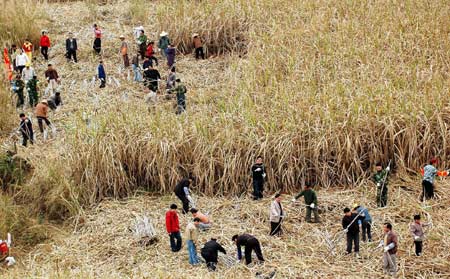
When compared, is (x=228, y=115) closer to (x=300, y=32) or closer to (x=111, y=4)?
(x=300, y=32)

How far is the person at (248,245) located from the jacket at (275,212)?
80cm

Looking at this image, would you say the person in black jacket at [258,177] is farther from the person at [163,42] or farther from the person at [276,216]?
the person at [163,42]

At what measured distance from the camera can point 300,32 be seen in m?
18.6

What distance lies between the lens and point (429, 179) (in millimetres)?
12039

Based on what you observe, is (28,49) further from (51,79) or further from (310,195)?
(310,195)

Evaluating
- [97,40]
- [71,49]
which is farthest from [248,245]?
[97,40]

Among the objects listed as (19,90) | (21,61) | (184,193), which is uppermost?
(21,61)

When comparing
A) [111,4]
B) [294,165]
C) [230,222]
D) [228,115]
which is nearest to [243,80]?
[228,115]

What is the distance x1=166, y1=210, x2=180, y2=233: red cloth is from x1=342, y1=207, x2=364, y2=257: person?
2.76 metres

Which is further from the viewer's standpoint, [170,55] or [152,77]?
[170,55]

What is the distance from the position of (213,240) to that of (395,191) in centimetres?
402

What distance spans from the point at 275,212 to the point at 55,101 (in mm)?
8057

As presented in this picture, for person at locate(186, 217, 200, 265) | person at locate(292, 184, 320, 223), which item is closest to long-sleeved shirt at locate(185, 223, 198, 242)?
person at locate(186, 217, 200, 265)

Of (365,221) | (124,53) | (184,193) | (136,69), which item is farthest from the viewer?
(124,53)
